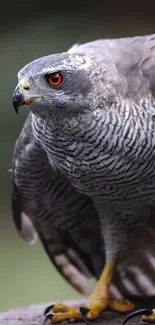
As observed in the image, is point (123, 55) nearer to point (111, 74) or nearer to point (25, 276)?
point (111, 74)

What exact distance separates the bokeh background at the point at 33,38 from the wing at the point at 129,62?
3.74 meters

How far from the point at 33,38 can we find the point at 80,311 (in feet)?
15.9

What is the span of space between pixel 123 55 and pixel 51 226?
1052mm

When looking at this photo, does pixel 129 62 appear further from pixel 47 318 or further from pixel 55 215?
pixel 47 318

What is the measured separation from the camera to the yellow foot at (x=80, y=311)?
382 cm

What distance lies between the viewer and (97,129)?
10.8ft

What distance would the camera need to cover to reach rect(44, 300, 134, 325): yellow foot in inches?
150

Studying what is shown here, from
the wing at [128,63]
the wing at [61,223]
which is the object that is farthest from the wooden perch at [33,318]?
the wing at [128,63]

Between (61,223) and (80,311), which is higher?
(61,223)

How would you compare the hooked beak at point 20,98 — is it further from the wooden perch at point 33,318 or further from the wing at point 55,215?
the wooden perch at point 33,318

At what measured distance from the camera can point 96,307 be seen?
384cm

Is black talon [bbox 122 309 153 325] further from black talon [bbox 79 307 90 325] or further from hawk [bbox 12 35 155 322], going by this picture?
black talon [bbox 79 307 90 325]

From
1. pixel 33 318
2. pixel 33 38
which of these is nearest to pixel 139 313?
pixel 33 318

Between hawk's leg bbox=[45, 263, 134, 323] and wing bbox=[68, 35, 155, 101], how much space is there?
948 mm
